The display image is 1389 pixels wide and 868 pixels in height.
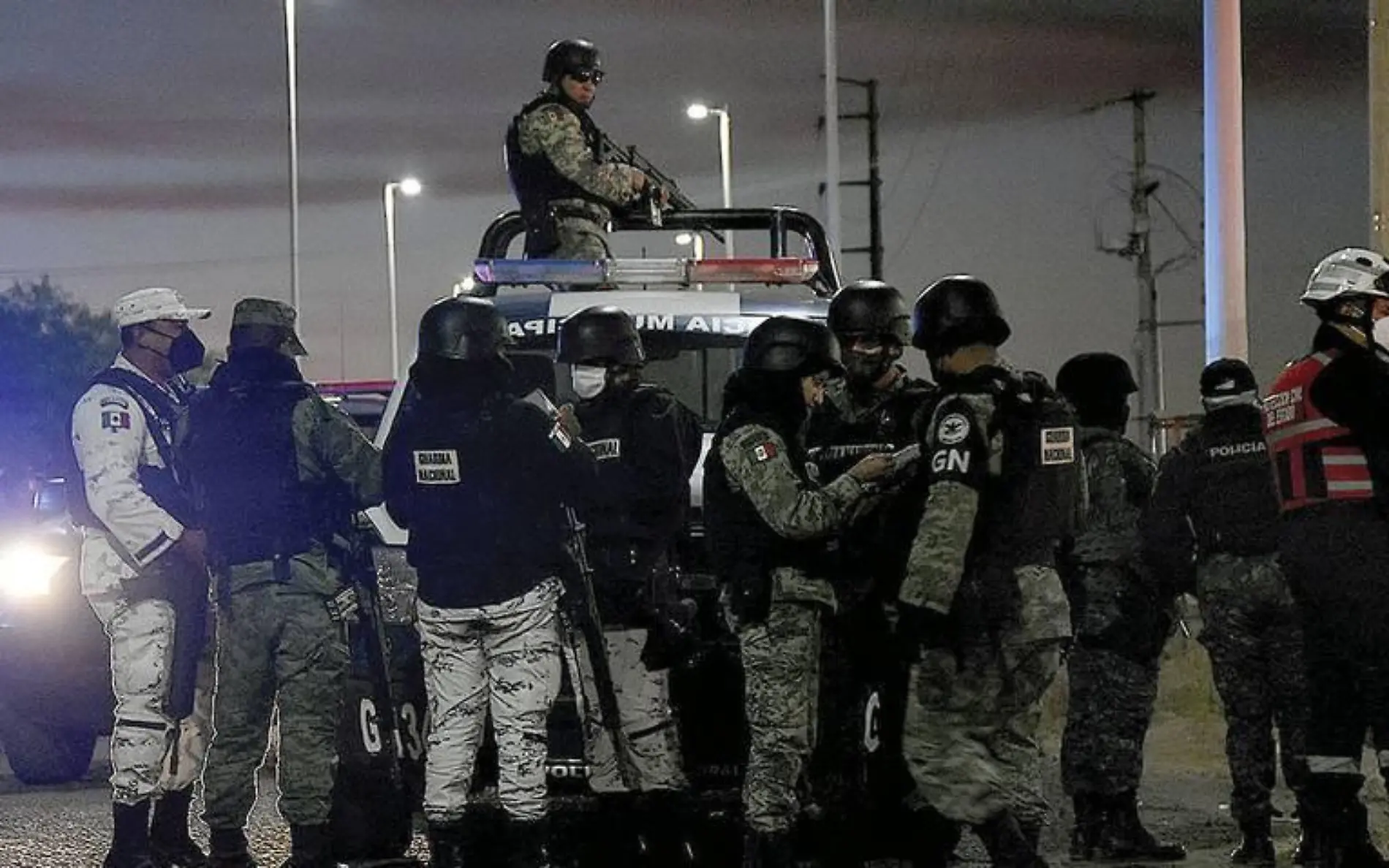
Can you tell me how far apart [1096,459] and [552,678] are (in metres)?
2.81

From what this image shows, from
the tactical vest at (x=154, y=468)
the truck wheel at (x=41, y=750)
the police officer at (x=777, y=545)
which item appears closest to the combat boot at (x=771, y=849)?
the police officer at (x=777, y=545)

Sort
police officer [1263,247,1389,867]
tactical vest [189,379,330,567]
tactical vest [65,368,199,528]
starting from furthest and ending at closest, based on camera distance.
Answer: tactical vest [65,368,199,528]
tactical vest [189,379,330,567]
police officer [1263,247,1389,867]

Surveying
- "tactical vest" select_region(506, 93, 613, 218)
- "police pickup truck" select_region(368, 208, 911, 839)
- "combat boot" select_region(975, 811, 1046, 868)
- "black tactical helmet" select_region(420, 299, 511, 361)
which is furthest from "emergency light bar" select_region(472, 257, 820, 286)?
"combat boot" select_region(975, 811, 1046, 868)

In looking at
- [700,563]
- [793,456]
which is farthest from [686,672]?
[793,456]

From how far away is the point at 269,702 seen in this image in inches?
283

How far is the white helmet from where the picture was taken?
669 centimetres

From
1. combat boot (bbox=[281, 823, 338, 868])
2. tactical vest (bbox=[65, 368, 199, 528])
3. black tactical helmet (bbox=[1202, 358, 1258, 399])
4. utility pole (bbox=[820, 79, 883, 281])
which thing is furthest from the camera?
utility pole (bbox=[820, 79, 883, 281])

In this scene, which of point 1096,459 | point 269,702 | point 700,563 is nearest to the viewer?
point 269,702

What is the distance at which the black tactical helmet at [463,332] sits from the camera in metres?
6.68

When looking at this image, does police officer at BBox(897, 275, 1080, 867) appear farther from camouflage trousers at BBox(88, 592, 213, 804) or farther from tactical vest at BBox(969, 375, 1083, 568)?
camouflage trousers at BBox(88, 592, 213, 804)

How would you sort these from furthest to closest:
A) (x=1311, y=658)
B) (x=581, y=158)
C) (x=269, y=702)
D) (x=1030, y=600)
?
(x=581, y=158) < (x=269, y=702) < (x=1311, y=658) < (x=1030, y=600)

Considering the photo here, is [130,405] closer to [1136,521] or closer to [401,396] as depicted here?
[401,396]

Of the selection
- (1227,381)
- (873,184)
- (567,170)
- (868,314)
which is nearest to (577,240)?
(567,170)

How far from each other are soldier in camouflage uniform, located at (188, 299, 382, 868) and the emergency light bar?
4.09ft
